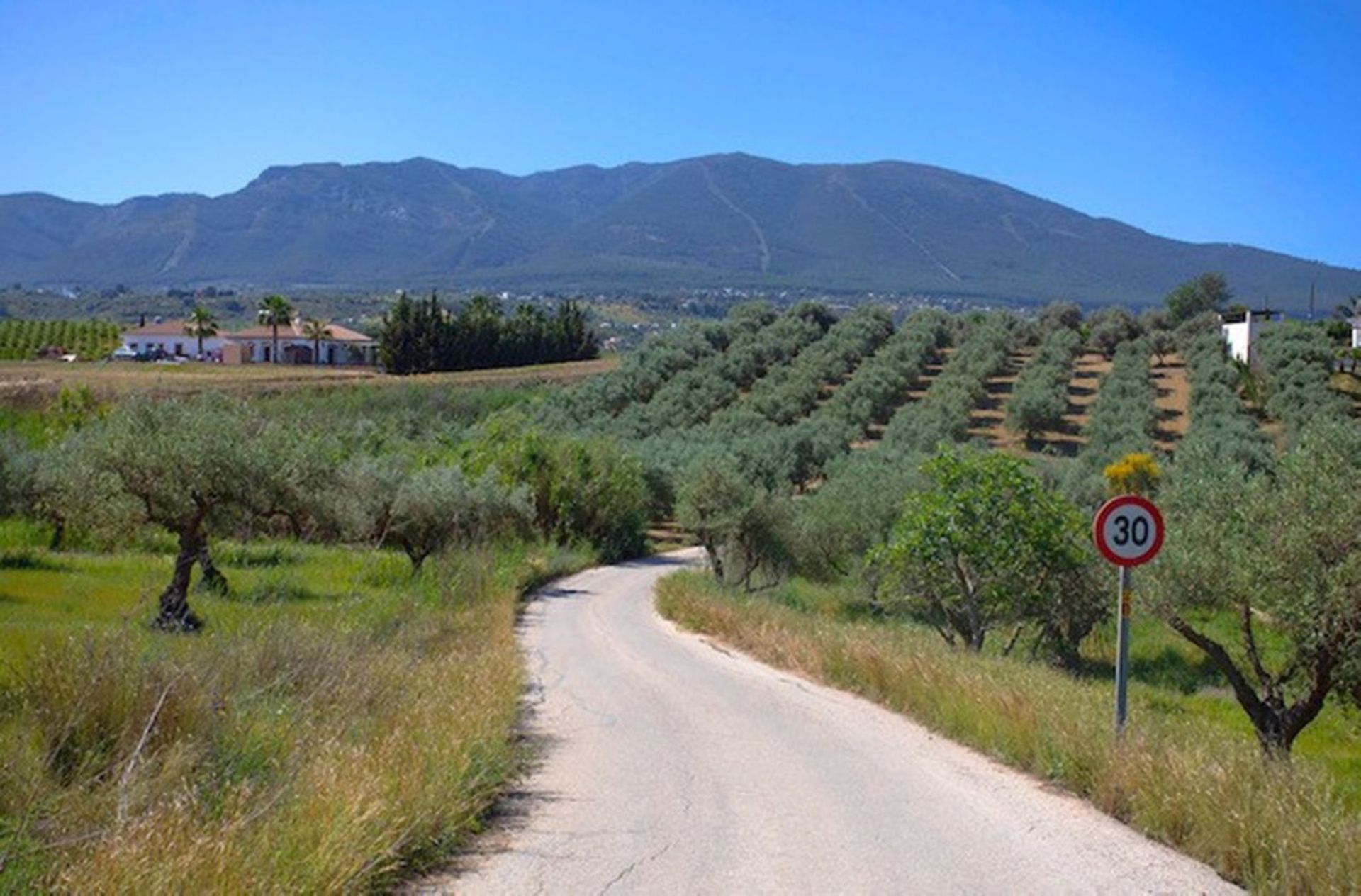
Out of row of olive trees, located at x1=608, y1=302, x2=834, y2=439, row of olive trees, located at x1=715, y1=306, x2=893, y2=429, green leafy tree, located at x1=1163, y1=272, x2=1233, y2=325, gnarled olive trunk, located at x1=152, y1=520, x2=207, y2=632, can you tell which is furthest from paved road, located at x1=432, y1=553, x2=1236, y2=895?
green leafy tree, located at x1=1163, y1=272, x2=1233, y2=325

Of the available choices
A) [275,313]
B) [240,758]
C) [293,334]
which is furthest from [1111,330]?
[240,758]

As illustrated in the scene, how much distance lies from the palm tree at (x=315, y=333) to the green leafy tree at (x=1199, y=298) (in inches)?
3008

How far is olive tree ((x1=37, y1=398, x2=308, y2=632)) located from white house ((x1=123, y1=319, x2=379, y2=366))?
93.1 m

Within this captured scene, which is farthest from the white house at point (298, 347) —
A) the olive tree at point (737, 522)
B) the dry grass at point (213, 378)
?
the olive tree at point (737, 522)

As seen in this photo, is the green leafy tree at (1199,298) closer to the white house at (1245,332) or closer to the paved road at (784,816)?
the white house at (1245,332)

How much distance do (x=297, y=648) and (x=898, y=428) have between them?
66246mm

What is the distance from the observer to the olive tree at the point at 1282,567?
60.2 feet

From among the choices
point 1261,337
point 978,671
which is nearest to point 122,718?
point 978,671

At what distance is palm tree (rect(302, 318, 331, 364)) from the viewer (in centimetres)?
12406

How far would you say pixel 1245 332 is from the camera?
88.2 metres

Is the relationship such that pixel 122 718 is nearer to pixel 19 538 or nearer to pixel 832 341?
pixel 19 538

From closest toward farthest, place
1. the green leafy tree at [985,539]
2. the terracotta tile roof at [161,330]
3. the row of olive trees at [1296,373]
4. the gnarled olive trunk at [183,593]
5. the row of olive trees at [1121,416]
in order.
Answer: the gnarled olive trunk at [183,593]
the green leafy tree at [985,539]
the row of olive trees at [1121,416]
the row of olive trees at [1296,373]
the terracotta tile roof at [161,330]

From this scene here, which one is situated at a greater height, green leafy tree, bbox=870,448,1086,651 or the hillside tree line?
the hillside tree line

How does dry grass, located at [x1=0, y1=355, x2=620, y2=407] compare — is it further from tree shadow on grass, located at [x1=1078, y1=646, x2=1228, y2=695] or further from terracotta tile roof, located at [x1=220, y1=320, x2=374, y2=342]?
tree shadow on grass, located at [x1=1078, y1=646, x2=1228, y2=695]
